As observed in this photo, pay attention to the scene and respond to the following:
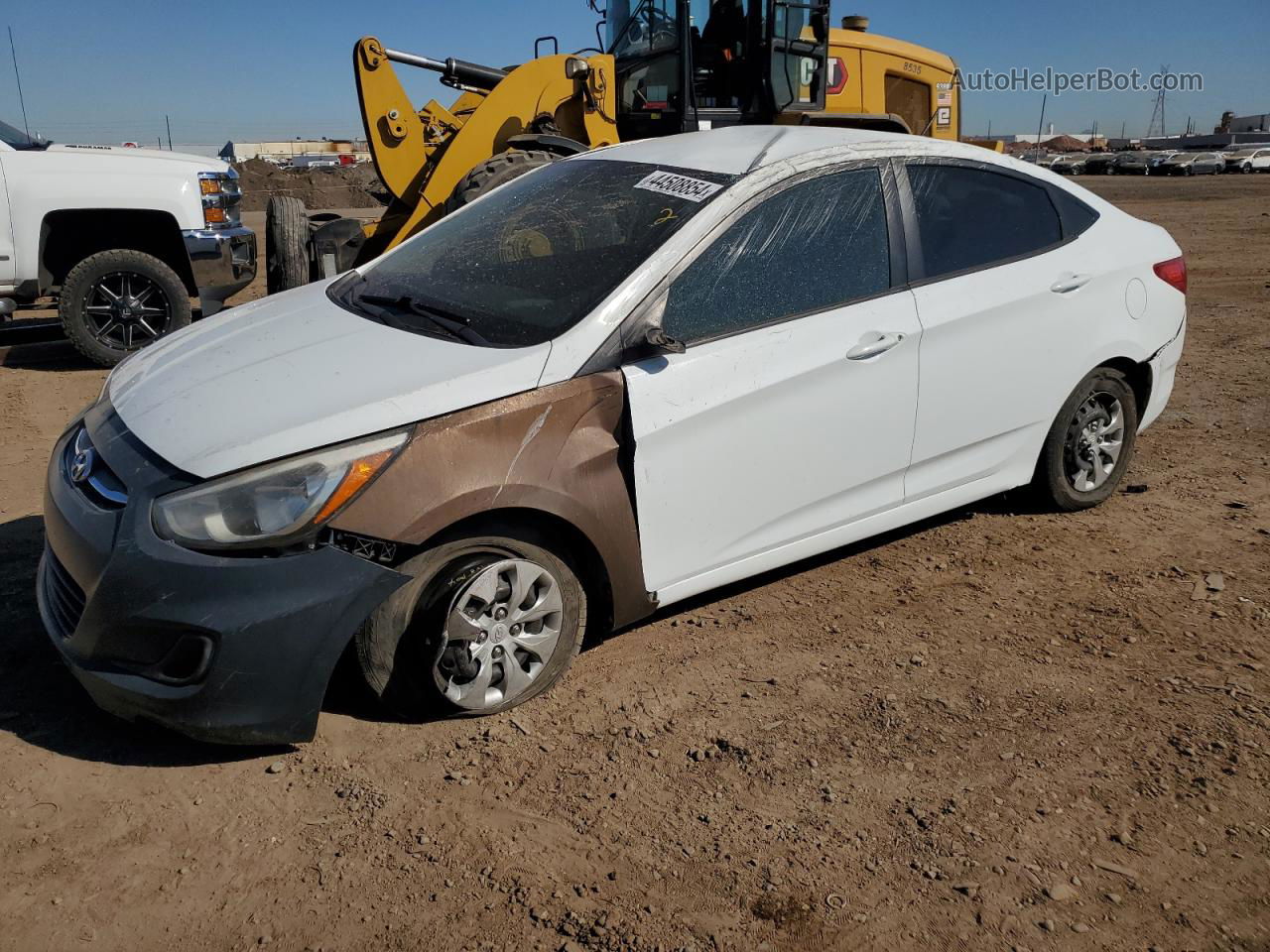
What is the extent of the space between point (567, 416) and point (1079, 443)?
2700mm

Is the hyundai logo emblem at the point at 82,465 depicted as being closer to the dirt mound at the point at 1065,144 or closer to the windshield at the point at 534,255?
the windshield at the point at 534,255

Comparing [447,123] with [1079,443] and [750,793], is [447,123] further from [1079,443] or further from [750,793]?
[750,793]

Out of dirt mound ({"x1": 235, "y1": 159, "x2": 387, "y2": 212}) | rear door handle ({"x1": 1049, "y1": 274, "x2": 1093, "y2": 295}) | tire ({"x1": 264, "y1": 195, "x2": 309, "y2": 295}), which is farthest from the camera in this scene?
dirt mound ({"x1": 235, "y1": 159, "x2": 387, "y2": 212})

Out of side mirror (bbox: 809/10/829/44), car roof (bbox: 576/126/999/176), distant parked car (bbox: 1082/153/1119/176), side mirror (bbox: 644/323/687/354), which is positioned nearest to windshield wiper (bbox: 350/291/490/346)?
side mirror (bbox: 644/323/687/354)

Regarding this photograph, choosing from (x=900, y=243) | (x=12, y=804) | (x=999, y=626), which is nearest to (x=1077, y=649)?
(x=999, y=626)

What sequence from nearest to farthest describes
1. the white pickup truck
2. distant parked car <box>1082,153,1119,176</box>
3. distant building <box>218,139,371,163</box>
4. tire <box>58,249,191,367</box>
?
the white pickup truck < tire <box>58,249,191,367</box> < distant parked car <box>1082,153,1119,176</box> < distant building <box>218,139,371,163</box>

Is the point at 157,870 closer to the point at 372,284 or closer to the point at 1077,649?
the point at 372,284

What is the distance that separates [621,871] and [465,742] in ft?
2.37

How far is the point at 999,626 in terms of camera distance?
4.07 m

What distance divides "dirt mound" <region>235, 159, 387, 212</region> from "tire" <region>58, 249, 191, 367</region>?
67.5 feet

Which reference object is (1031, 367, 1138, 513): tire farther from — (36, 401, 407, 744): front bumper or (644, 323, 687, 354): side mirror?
(36, 401, 407, 744): front bumper

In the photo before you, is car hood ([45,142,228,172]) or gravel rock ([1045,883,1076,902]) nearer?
gravel rock ([1045,883,1076,902])

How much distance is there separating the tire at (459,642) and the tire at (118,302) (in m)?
5.64

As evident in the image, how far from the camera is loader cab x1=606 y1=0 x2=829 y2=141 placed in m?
9.35
